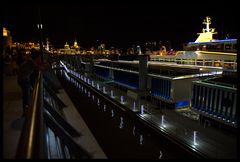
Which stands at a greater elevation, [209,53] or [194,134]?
[209,53]

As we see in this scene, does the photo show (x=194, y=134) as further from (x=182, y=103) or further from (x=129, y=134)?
(x=182, y=103)

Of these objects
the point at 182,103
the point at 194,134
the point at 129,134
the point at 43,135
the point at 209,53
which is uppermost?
the point at 209,53

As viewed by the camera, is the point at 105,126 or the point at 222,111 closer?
the point at 222,111

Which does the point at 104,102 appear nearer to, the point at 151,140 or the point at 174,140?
the point at 151,140

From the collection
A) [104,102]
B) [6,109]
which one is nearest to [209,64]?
[104,102]

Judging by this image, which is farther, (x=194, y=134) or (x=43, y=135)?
(x=194, y=134)

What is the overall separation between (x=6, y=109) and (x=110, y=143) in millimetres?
5873

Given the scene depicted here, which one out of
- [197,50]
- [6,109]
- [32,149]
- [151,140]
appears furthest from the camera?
[197,50]

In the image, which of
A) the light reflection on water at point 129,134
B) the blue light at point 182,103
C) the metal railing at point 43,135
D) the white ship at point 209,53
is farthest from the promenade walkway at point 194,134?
the white ship at point 209,53

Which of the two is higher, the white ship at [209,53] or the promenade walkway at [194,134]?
the white ship at [209,53]

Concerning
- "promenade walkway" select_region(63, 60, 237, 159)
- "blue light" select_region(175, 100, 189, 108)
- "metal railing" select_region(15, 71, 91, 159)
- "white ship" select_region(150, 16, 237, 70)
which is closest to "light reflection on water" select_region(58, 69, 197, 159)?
"promenade walkway" select_region(63, 60, 237, 159)

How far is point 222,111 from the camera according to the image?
11.5 metres

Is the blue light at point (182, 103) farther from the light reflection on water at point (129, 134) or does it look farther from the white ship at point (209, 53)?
the white ship at point (209, 53)

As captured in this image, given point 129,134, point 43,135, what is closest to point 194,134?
point 129,134
